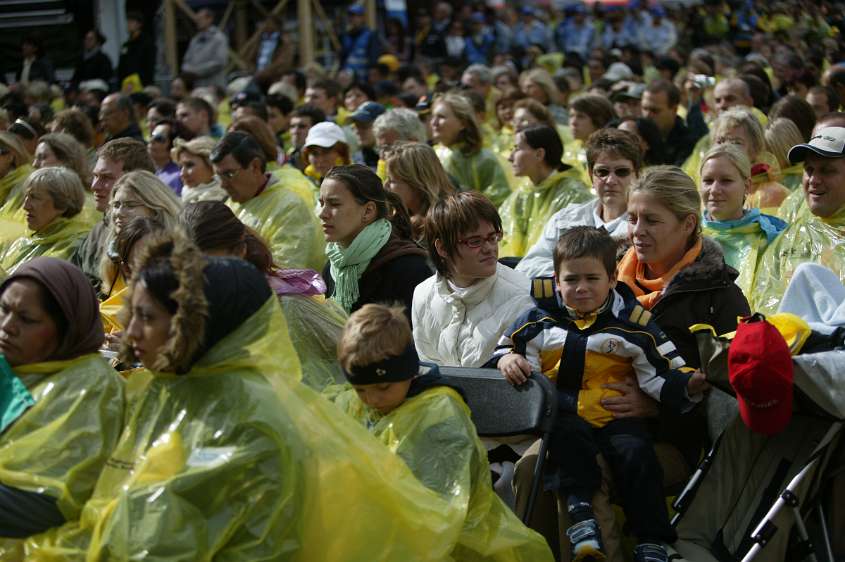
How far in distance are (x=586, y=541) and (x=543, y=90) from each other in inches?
370

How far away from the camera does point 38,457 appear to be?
11.3ft

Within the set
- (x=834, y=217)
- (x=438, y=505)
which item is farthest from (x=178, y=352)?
(x=834, y=217)

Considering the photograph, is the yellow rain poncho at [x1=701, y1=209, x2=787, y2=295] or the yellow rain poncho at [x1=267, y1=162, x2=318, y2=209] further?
the yellow rain poncho at [x1=267, y1=162, x2=318, y2=209]

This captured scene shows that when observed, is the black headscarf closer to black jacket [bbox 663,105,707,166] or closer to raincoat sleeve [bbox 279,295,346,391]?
raincoat sleeve [bbox 279,295,346,391]

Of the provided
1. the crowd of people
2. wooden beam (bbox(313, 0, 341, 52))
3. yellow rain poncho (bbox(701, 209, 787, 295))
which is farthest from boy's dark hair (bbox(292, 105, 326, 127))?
wooden beam (bbox(313, 0, 341, 52))

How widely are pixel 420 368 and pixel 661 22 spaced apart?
23528mm

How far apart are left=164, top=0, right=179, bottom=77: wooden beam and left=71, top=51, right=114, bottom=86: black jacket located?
65.9 inches

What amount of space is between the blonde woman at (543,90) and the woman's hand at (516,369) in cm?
880

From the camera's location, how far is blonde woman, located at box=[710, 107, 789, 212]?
707 cm

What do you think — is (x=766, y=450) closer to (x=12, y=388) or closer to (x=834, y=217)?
(x=834, y=217)

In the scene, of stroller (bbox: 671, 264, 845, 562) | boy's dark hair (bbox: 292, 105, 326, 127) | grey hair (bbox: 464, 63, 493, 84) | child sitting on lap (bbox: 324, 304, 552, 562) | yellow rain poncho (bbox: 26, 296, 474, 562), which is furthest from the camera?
grey hair (bbox: 464, 63, 493, 84)

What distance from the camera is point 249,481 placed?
3238 millimetres

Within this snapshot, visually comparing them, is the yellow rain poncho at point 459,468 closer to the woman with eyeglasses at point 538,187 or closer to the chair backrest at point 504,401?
the chair backrest at point 504,401

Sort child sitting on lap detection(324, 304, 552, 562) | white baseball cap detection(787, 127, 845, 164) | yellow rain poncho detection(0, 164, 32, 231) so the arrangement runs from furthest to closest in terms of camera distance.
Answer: yellow rain poncho detection(0, 164, 32, 231), white baseball cap detection(787, 127, 845, 164), child sitting on lap detection(324, 304, 552, 562)
